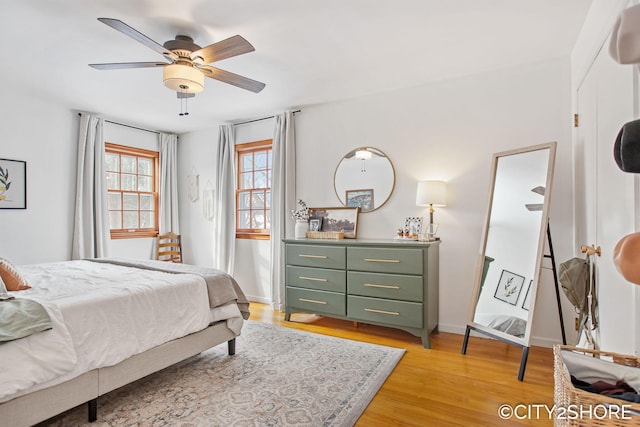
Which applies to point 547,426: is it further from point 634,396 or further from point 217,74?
point 217,74

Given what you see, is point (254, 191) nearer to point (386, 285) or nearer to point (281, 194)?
point (281, 194)

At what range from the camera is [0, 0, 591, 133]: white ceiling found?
222 cm

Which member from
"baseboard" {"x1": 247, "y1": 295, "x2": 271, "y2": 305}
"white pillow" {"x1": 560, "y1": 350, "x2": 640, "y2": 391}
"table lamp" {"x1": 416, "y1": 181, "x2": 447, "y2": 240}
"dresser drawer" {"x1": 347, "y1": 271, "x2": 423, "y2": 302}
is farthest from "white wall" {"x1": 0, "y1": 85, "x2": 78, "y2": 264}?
"white pillow" {"x1": 560, "y1": 350, "x2": 640, "y2": 391}

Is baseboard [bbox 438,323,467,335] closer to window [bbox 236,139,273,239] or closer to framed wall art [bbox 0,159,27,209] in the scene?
window [bbox 236,139,273,239]

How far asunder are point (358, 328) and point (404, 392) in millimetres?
1298

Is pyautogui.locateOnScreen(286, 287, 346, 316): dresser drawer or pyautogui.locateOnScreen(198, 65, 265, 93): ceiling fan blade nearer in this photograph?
pyautogui.locateOnScreen(198, 65, 265, 93): ceiling fan blade

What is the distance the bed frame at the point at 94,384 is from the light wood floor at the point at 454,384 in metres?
1.26

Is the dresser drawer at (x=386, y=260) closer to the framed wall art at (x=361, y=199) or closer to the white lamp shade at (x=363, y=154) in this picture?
the framed wall art at (x=361, y=199)

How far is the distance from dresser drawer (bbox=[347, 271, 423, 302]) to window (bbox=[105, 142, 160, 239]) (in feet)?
11.1

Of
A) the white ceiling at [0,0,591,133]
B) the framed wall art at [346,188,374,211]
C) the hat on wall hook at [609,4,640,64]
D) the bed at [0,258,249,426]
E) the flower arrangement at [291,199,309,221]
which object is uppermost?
the white ceiling at [0,0,591,133]

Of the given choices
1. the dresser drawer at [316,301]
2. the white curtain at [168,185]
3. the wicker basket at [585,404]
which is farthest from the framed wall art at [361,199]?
the white curtain at [168,185]

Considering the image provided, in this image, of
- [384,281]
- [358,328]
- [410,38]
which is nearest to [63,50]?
[410,38]

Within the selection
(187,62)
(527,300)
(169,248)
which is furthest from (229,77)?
(169,248)

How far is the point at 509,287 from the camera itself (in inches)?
107
